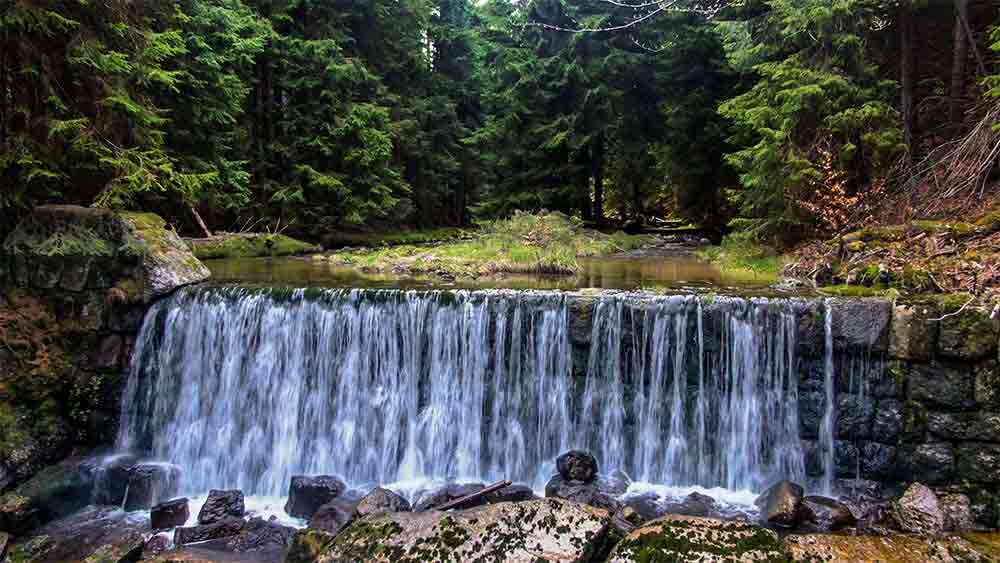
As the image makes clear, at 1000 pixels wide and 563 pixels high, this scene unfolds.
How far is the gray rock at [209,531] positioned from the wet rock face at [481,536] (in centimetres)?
158

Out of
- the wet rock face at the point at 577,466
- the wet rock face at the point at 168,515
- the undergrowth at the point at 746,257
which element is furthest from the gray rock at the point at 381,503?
the undergrowth at the point at 746,257

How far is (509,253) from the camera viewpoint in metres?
12.4

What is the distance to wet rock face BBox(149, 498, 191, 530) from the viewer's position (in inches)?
233

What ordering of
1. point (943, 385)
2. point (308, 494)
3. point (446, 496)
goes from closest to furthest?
point (943, 385), point (446, 496), point (308, 494)

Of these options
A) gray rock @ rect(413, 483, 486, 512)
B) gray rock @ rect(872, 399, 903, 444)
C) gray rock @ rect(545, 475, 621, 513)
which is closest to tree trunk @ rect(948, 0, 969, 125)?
gray rock @ rect(872, 399, 903, 444)

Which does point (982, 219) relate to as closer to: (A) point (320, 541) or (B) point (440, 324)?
(B) point (440, 324)

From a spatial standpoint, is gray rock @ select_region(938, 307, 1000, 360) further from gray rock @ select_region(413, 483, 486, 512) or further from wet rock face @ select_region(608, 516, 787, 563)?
gray rock @ select_region(413, 483, 486, 512)

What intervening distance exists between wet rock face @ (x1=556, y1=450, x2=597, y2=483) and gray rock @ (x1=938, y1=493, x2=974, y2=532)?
10.8ft

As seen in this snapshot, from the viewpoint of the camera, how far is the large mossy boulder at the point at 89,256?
7570mm

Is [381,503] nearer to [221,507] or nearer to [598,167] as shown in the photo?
[221,507]

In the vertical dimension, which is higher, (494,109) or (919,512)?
(494,109)

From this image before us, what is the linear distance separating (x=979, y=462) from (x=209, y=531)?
7638mm

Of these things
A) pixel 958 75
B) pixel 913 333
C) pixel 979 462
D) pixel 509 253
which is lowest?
pixel 979 462

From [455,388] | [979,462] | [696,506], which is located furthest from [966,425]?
[455,388]
